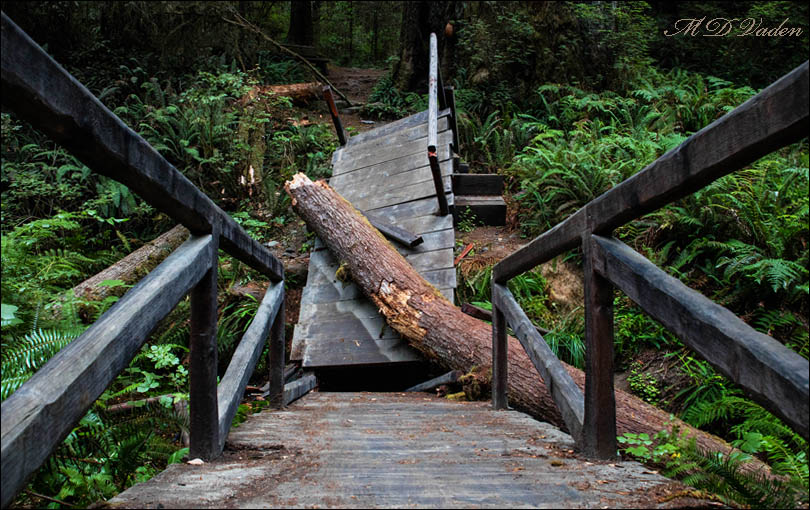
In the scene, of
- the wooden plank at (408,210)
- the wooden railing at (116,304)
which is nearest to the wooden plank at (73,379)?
the wooden railing at (116,304)

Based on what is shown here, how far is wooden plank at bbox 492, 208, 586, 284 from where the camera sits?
2244 millimetres

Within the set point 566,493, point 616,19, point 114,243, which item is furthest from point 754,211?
point 114,243

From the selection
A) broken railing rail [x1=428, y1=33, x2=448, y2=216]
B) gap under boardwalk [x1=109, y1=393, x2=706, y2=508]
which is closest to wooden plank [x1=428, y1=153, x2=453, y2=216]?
broken railing rail [x1=428, y1=33, x2=448, y2=216]

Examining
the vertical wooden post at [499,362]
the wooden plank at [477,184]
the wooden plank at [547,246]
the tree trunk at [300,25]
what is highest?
the tree trunk at [300,25]

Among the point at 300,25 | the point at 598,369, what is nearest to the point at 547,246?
the point at 598,369

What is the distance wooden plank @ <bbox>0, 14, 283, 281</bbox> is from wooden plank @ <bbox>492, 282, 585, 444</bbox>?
1616 millimetres

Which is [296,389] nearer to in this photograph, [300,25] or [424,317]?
[424,317]

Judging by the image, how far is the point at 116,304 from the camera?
1.40 m

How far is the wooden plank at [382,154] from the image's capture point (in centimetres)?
754

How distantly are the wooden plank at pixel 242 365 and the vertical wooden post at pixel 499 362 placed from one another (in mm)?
1429

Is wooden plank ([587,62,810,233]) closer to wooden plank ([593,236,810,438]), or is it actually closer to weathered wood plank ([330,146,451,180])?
wooden plank ([593,236,810,438])

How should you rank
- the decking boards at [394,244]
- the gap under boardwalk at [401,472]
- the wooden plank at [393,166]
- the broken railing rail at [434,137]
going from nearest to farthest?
the gap under boardwalk at [401,472]
the decking boards at [394,244]
the broken railing rail at [434,137]
the wooden plank at [393,166]
